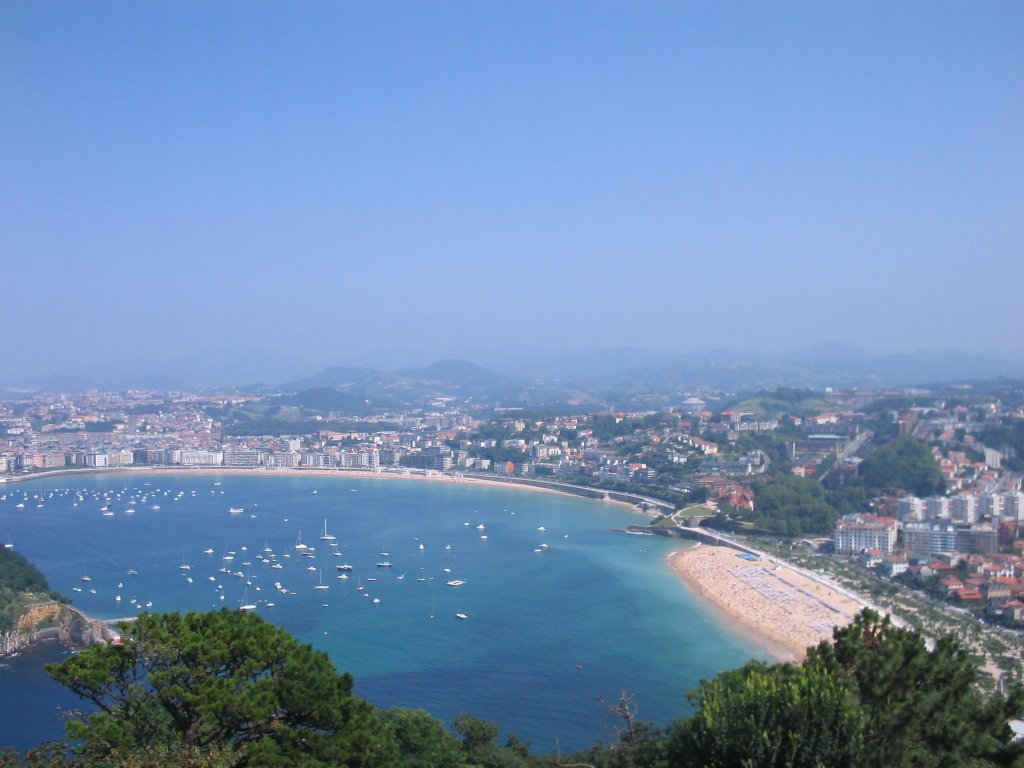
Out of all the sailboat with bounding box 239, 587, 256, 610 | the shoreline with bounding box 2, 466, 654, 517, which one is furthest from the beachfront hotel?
the shoreline with bounding box 2, 466, 654, 517

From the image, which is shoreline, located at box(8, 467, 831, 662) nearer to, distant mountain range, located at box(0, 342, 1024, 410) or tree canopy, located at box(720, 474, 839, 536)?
tree canopy, located at box(720, 474, 839, 536)

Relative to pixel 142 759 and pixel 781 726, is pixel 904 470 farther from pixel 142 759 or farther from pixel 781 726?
pixel 142 759

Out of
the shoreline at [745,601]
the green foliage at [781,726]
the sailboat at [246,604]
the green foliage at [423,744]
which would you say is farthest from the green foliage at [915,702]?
the sailboat at [246,604]

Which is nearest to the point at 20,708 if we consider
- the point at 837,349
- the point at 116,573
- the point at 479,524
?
the point at 116,573

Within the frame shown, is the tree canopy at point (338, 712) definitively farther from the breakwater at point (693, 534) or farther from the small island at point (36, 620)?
the breakwater at point (693, 534)

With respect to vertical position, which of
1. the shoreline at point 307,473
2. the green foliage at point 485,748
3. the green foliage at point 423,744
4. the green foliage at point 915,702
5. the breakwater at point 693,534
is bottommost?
the shoreline at point 307,473

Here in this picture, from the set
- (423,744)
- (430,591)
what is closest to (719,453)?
(430,591)

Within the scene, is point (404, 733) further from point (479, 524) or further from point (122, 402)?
point (122, 402)
